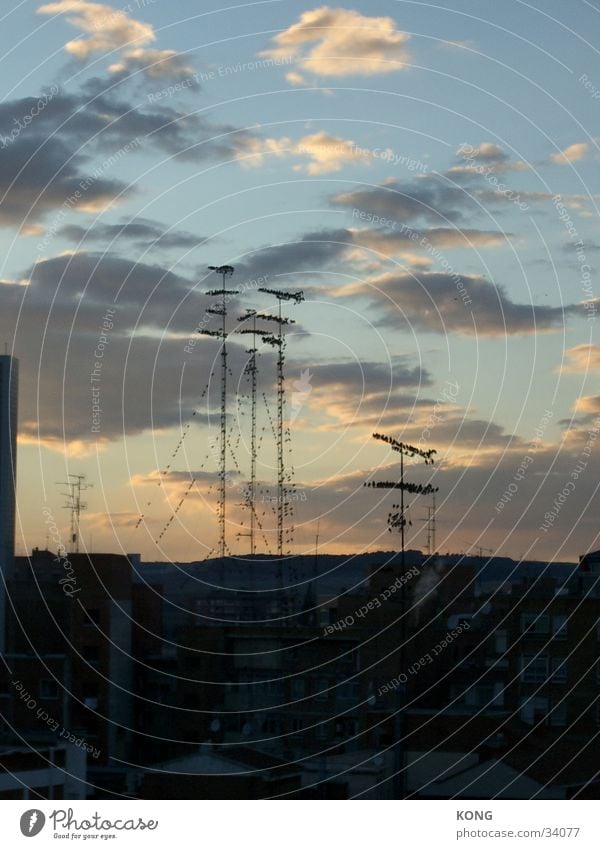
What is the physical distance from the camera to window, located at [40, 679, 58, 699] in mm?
15438

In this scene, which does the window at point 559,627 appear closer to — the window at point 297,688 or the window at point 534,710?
the window at point 534,710

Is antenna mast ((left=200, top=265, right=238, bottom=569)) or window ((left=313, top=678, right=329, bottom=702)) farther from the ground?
antenna mast ((left=200, top=265, right=238, bottom=569))

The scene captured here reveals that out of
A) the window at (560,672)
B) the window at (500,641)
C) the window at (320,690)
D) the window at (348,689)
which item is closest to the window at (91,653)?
the window at (320,690)

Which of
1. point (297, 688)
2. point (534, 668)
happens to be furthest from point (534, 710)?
point (297, 688)

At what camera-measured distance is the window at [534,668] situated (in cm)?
1432

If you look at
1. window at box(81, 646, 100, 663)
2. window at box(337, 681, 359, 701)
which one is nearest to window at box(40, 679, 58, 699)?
window at box(81, 646, 100, 663)

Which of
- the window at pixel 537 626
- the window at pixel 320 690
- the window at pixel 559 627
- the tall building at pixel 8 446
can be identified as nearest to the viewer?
the tall building at pixel 8 446

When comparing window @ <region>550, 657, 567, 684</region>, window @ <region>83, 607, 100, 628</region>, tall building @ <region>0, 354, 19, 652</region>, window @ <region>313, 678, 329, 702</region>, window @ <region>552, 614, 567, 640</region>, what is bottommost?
window @ <region>313, 678, 329, 702</region>
